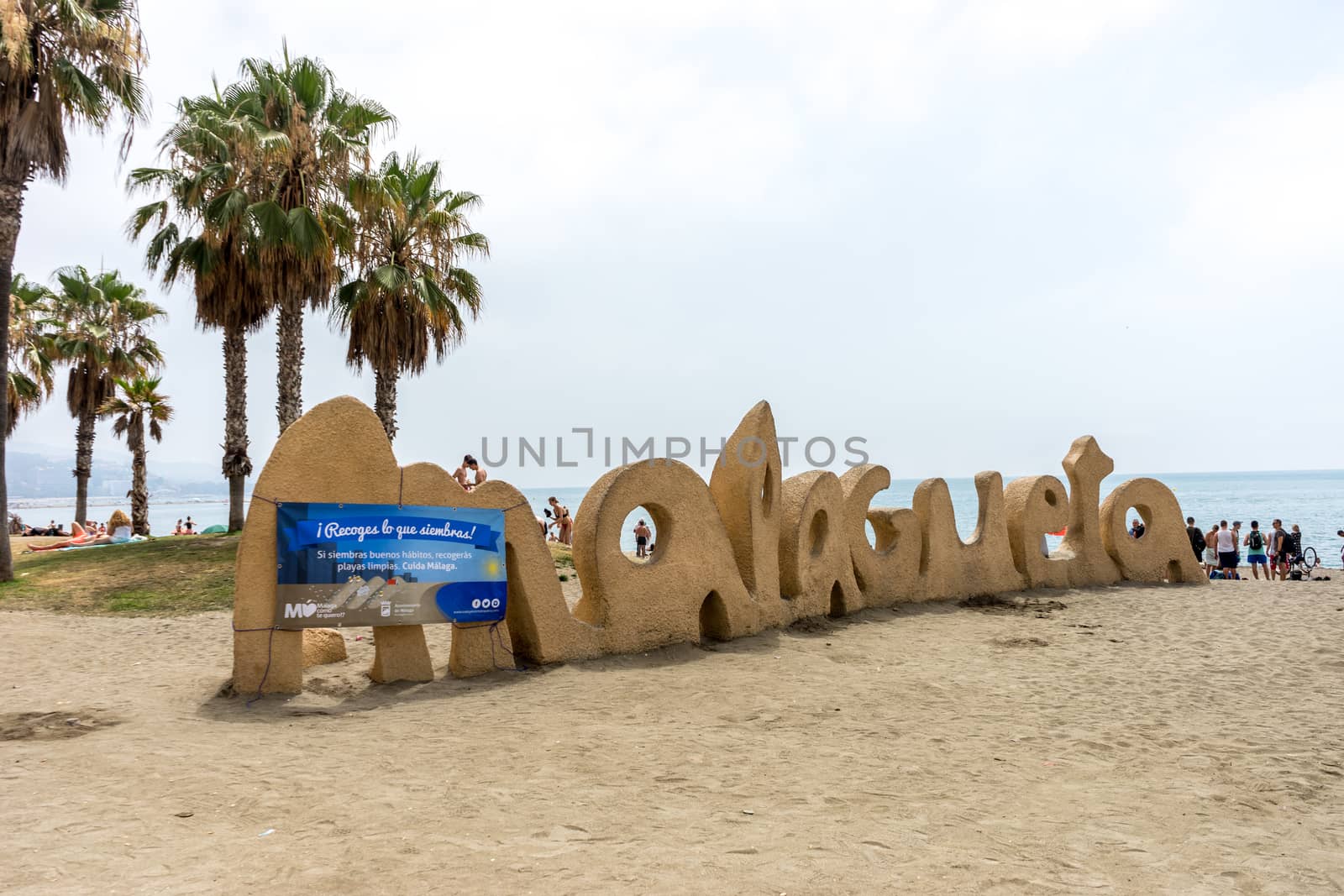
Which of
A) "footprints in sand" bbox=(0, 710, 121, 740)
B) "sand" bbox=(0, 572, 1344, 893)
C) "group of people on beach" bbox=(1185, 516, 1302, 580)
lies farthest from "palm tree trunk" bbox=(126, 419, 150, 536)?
"group of people on beach" bbox=(1185, 516, 1302, 580)

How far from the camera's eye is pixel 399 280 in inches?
762

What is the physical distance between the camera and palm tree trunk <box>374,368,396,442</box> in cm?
1981

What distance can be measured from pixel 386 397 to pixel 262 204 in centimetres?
491

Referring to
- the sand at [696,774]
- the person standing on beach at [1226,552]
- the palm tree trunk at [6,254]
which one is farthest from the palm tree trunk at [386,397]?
the person standing on beach at [1226,552]

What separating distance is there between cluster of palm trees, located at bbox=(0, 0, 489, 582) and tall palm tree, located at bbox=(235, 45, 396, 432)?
3cm

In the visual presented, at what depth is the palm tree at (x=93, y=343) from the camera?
28.8 meters

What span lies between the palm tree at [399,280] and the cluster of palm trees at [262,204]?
34 millimetres

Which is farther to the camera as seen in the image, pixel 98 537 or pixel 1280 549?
pixel 98 537

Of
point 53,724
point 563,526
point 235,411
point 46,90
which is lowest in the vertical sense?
point 53,724

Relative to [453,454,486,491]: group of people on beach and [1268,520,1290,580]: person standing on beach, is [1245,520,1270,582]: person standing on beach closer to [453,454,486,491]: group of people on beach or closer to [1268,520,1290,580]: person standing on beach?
[1268,520,1290,580]: person standing on beach

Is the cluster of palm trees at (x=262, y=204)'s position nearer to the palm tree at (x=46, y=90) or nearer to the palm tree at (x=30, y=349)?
the palm tree at (x=46, y=90)

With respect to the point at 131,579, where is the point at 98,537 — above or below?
above

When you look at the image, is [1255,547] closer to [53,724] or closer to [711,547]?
[711,547]

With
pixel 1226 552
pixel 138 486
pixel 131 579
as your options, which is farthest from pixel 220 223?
pixel 1226 552
